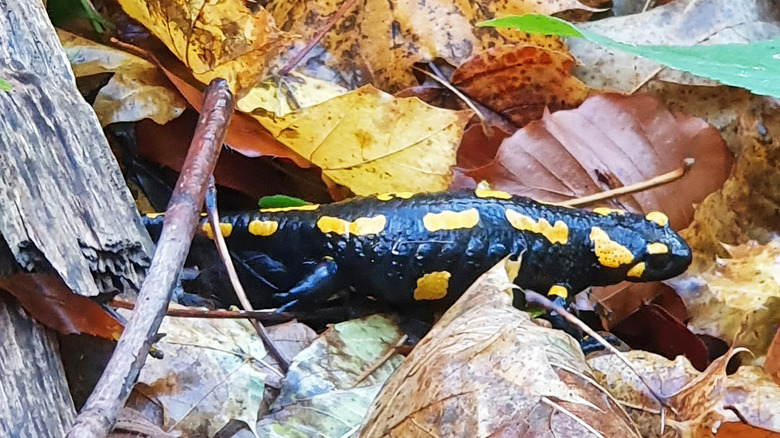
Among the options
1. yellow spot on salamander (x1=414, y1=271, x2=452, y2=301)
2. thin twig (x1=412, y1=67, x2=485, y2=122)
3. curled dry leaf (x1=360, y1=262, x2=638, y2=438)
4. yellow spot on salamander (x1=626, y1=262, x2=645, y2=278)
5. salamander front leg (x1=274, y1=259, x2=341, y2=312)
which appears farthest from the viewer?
thin twig (x1=412, y1=67, x2=485, y2=122)

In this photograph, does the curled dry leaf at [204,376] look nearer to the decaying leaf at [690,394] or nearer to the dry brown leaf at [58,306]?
the dry brown leaf at [58,306]

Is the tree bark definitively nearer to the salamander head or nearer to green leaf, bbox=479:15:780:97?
green leaf, bbox=479:15:780:97

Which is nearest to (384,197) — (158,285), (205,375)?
(205,375)

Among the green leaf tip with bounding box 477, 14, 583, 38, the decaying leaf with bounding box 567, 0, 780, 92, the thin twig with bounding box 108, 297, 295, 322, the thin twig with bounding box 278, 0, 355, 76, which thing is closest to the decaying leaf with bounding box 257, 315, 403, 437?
the thin twig with bounding box 108, 297, 295, 322

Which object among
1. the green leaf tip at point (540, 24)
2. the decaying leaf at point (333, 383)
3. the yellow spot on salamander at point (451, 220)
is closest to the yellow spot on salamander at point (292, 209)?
the yellow spot on salamander at point (451, 220)

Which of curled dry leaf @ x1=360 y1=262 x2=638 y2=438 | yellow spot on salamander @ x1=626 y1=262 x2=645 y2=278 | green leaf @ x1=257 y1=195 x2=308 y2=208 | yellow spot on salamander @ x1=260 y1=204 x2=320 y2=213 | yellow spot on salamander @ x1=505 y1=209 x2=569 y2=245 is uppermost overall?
curled dry leaf @ x1=360 y1=262 x2=638 y2=438

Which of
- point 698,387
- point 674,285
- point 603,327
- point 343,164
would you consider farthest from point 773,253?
point 343,164

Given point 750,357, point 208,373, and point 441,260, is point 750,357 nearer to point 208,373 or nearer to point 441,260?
point 441,260
